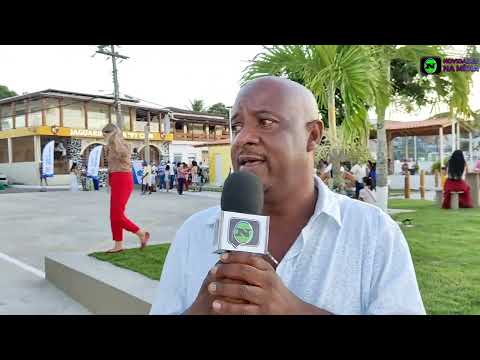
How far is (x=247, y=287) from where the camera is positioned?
875mm

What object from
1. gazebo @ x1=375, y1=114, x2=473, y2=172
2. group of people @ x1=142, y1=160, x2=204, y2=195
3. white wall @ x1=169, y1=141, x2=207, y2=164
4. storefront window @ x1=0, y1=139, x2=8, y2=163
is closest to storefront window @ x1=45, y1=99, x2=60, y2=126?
storefront window @ x1=0, y1=139, x2=8, y2=163

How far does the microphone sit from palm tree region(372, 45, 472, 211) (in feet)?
15.3

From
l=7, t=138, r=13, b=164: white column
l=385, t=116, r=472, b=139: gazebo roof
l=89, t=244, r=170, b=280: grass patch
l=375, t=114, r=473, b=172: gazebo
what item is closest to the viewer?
l=89, t=244, r=170, b=280: grass patch

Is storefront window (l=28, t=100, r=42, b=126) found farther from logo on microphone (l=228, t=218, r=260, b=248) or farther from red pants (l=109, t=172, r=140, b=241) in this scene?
logo on microphone (l=228, t=218, r=260, b=248)

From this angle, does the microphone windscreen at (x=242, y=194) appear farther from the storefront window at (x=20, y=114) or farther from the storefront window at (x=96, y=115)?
the storefront window at (x=20, y=114)

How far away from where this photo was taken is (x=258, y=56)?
16.3 ft

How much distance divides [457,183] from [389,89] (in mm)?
4459

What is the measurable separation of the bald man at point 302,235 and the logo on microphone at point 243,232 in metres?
0.23

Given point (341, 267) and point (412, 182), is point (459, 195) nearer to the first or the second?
point (412, 182)

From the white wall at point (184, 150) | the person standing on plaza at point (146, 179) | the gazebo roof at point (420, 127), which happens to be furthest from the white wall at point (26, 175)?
the gazebo roof at point (420, 127)

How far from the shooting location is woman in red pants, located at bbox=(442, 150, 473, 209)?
366 inches

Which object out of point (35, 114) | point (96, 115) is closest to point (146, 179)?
point (96, 115)
